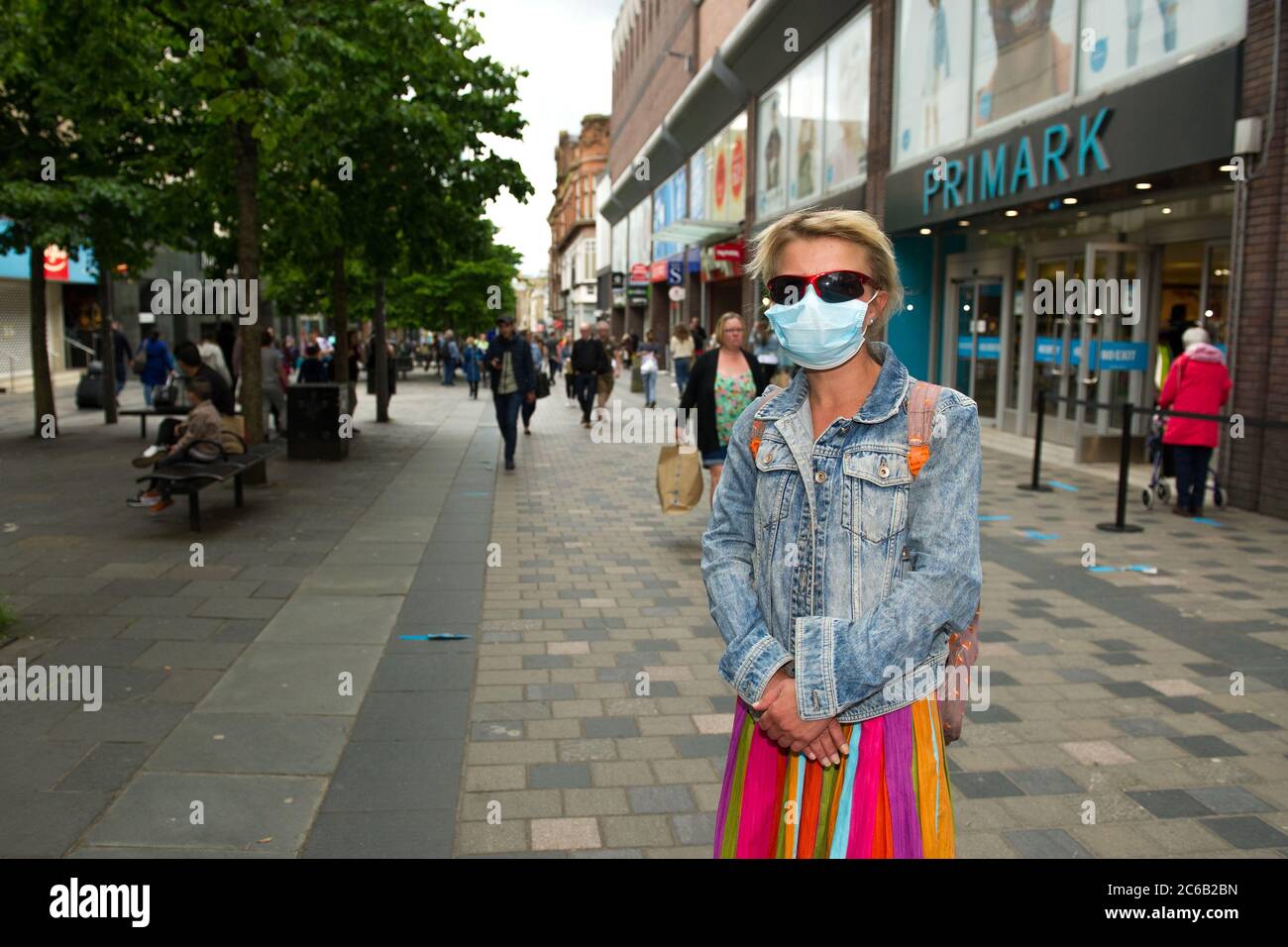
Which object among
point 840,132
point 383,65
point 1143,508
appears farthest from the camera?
point 840,132

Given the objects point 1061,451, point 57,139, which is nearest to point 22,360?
point 57,139

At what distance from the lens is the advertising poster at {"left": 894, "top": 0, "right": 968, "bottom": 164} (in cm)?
1587

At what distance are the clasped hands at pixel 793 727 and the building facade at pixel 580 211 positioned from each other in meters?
78.2

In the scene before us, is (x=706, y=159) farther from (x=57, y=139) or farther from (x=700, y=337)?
(x=57, y=139)

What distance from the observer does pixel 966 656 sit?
6.84 feet

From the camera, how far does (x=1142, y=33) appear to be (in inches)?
445

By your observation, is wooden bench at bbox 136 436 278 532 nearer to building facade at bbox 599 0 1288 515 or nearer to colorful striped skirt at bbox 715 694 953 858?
building facade at bbox 599 0 1288 515

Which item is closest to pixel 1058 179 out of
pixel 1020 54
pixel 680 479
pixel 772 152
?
pixel 1020 54

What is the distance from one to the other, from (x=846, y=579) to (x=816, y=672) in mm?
187

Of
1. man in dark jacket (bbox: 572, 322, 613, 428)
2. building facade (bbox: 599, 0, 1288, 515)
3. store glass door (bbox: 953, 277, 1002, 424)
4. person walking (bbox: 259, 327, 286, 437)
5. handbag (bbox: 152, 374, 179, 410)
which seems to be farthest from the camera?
man in dark jacket (bbox: 572, 322, 613, 428)

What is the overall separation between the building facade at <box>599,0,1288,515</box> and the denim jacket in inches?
88.8

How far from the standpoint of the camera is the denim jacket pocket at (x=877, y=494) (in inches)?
78.0

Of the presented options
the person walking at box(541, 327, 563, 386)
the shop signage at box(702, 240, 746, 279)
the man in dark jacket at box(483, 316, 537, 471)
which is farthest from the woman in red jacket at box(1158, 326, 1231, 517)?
the person walking at box(541, 327, 563, 386)

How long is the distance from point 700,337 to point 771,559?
24033mm
